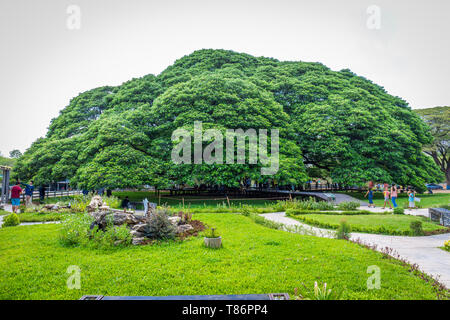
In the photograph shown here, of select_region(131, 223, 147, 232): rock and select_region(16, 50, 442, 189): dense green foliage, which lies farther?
select_region(16, 50, 442, 189): dense green foliage

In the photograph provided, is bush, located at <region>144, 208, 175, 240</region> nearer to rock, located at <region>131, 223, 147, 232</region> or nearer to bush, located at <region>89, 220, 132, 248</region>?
rock, located at <region>131, 223, 147, 232</region>

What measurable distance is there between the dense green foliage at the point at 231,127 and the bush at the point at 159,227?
8722 millimetres

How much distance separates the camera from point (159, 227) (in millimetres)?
7930

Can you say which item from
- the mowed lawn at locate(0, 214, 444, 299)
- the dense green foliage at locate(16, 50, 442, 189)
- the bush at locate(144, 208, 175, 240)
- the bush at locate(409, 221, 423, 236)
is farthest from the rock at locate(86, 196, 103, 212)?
the bush at locate(409, 221, 423, 236)

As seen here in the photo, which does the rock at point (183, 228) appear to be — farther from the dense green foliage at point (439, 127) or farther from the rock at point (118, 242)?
the dense green foliage at point (439, 127)

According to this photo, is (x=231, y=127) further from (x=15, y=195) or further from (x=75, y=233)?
(x=15, y=195)

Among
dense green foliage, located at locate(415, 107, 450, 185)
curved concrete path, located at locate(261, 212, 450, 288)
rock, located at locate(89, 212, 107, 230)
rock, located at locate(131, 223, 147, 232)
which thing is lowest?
curved concrete path, located at locate(261, 212, 450, 288)

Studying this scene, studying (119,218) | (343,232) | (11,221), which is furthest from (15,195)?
(343,232)

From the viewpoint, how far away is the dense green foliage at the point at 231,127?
17.8 meters

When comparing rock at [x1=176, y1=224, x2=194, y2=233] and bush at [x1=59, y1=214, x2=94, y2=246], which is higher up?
bush at [x1=59, y1=214, x2=94, y2=246]

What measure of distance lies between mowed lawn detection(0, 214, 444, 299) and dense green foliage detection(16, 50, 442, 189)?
9.90 meters

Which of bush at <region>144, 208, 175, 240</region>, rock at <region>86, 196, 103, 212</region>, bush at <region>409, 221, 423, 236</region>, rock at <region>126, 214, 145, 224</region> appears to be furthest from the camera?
rock at <region>86, 196, 103, 212</region>

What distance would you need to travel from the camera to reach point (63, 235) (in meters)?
7.58
